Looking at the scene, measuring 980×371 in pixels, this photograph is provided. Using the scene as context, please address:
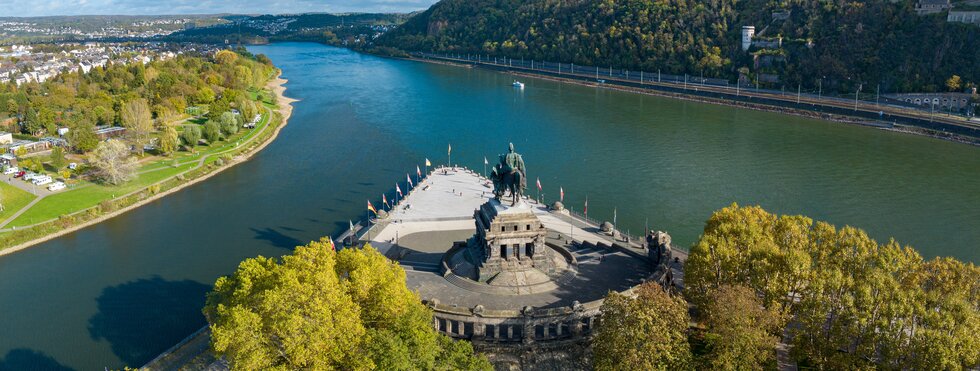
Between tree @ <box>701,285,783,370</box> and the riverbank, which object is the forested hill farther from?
tree @ <box>701,285,783,370</box>

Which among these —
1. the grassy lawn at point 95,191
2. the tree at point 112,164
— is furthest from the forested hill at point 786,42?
the tree at point 112,164

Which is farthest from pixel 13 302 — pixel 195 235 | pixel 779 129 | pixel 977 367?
pixel 779 129

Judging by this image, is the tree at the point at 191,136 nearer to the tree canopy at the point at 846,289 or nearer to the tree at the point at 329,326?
the tree at the point at 329,326

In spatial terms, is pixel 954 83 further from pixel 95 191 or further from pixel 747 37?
pixel 95 191

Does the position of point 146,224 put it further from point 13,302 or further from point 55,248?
point 13,302

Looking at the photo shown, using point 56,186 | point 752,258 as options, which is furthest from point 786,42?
point 56,186
